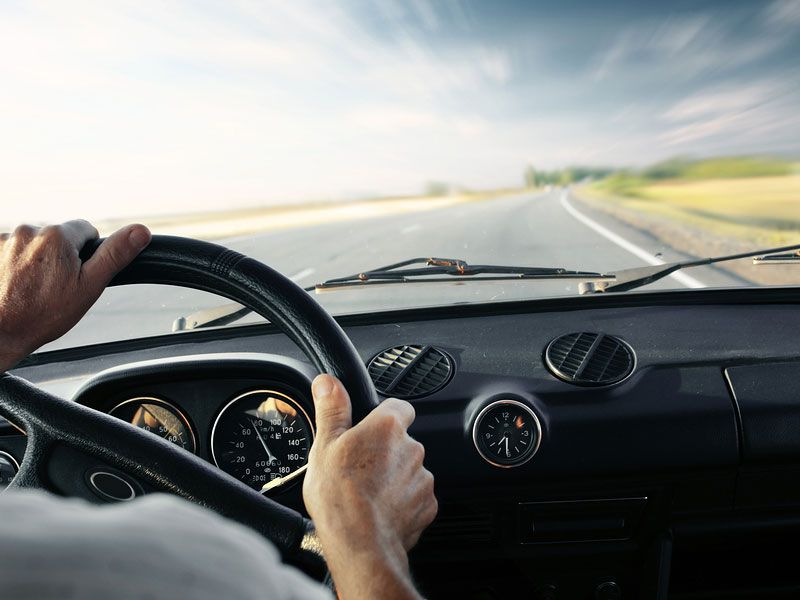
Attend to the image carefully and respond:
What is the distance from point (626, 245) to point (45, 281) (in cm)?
435

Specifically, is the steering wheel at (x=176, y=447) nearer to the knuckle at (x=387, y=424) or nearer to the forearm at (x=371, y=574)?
the knuckle at (x=387, y=424)

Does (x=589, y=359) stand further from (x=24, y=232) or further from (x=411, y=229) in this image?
(x=411, y=229)

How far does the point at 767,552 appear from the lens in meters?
2.99

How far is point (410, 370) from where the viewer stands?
294 cm

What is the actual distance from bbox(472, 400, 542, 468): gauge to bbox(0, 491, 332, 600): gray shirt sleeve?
216cm

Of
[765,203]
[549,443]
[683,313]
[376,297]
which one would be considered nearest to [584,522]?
[549,443]

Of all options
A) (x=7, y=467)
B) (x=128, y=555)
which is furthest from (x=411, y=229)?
(x=128, y=555)

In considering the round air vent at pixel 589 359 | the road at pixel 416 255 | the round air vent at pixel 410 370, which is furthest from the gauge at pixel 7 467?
the round air vent at pixel 589 359

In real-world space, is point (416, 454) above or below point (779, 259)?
below

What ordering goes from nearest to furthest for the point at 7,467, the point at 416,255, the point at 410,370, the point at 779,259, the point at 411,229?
1. the point at 7,467
2. the point at 410,370
3. the point at 779,259
4. the point at 416,255
5. the point at 411,229

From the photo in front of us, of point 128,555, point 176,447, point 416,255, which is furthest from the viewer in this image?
point 416,255

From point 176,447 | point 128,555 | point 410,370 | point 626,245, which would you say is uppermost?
point 128,555

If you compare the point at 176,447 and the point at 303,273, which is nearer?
the point at 176,447

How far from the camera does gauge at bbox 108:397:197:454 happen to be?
8.63 feet
